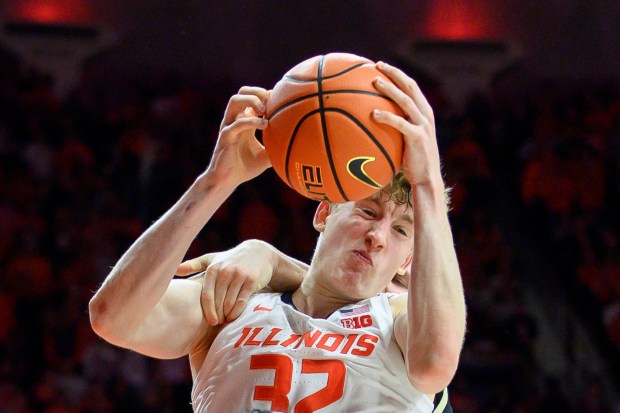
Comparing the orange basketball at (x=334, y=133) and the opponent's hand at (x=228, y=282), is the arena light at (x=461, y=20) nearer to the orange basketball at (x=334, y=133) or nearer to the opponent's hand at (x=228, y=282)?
the opponent's hand at (x=228, y=282)

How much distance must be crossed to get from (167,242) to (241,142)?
372mm

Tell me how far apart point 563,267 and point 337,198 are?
18.5 feet

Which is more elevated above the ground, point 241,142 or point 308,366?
point 241,142

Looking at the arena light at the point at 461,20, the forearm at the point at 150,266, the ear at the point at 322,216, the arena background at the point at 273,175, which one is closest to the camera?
the forearm at the point at 150,266

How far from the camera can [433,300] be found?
2381 millimetres

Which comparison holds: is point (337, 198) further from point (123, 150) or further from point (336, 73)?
point (123, 150)

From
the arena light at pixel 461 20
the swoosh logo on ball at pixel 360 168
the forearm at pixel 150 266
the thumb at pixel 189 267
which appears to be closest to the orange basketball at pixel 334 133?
the swoosh logo on ball at pixel 360 168

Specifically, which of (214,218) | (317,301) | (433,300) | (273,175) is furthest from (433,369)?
(273,175)

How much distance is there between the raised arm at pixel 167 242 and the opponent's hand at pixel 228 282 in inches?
7.5

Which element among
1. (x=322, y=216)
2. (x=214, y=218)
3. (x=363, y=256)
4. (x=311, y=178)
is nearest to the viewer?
(x=311, y=178)

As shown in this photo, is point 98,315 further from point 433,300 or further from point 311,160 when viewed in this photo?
point 433,300

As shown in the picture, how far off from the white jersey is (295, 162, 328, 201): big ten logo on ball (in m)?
0.51

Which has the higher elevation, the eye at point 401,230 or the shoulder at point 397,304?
the eye at point 401,230

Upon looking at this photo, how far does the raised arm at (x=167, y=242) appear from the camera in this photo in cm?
259
